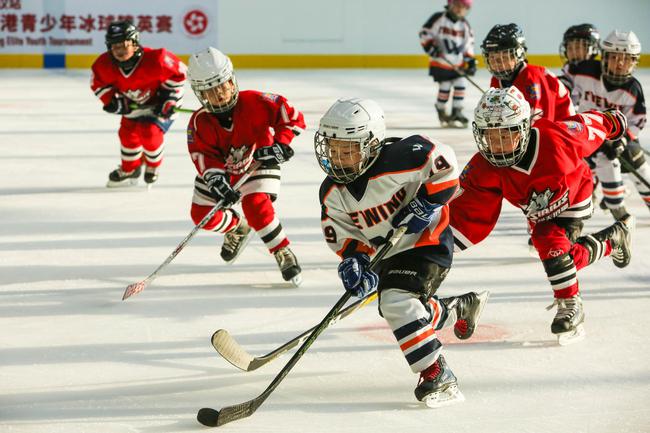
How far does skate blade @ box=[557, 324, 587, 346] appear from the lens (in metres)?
2.70

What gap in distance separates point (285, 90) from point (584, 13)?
14.8ft

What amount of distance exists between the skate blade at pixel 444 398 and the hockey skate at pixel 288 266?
108cm

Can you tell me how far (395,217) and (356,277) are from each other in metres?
0.24

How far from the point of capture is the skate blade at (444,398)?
2262mm

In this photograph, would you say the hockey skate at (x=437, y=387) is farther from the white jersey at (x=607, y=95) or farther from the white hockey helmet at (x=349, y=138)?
the white jersey at (x=607, y=95)

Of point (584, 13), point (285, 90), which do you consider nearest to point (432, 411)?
point (285, 90)

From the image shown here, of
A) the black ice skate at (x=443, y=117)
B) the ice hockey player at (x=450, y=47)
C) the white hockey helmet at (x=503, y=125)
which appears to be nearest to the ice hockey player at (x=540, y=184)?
the white hockey helmet at (x=503, y=125)

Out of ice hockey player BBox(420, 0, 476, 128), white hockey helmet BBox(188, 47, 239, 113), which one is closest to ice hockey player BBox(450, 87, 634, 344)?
white hockey helmet BBox(188, 47, 239, 113)

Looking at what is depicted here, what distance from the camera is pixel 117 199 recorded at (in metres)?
4.74

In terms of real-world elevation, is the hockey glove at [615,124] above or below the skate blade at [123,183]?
above

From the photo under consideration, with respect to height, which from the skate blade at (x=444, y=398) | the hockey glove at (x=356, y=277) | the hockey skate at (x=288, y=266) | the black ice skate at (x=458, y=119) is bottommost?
the black ice skate at (x=458, y=119)

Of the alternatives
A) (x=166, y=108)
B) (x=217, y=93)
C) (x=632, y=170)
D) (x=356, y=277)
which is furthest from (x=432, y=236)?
(x=166, y=108)

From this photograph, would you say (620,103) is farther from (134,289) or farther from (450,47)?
(450,47)

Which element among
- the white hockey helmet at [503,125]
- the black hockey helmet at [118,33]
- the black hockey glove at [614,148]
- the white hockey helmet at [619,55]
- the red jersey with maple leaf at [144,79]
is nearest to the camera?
the white hockey helmet at [503,125]
